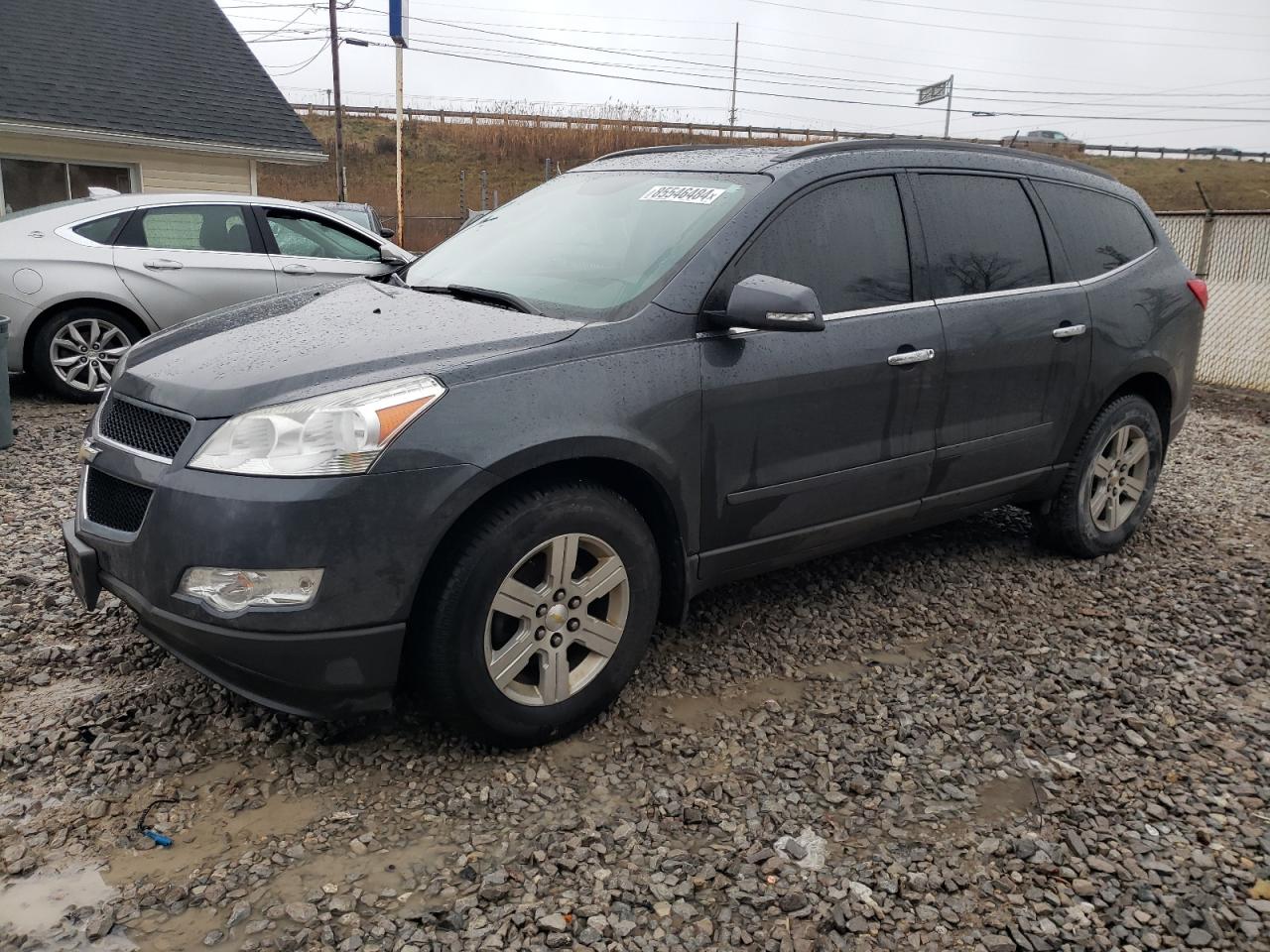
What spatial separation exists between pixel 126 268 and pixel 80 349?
0.71 metres

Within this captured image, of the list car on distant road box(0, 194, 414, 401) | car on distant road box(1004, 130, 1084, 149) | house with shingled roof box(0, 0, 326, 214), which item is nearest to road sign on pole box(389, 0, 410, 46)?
house with shingled roof box(0, 0, 326, 214)

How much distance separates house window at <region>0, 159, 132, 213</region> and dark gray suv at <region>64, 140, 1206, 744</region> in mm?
13670

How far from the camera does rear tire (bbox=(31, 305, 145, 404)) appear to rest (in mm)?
7418

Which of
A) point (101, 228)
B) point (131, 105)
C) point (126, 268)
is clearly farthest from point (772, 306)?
point (131, 105)

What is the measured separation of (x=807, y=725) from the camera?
127 inches

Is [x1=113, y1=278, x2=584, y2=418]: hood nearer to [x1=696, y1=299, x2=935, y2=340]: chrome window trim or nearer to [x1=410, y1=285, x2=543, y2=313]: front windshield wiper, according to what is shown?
[x1=410, y1=285, x2=543, y2=313]: front windshield wiper

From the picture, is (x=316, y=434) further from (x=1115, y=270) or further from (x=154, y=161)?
(x=154, y=161)

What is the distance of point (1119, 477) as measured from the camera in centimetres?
488

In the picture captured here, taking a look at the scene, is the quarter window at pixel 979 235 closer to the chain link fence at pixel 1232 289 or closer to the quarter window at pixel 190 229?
the quarter window at pixel 190 229

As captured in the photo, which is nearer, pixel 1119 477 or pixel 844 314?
pixel 844 314

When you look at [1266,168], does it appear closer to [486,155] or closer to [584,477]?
[486,155]

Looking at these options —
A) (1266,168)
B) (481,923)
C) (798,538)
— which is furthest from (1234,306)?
(1266,168)

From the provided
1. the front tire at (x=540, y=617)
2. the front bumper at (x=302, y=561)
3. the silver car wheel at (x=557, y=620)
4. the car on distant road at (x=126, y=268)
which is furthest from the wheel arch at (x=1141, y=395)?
the car on distant road at (x=126, y=268)

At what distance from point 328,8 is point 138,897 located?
3327 centimetres
